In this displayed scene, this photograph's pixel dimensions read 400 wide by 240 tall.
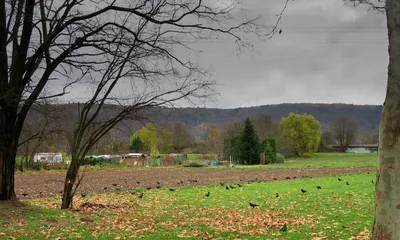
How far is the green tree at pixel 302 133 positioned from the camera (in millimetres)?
80250

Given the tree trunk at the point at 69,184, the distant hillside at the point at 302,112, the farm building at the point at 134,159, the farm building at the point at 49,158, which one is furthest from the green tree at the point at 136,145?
the tree trunk at the point at 69,184

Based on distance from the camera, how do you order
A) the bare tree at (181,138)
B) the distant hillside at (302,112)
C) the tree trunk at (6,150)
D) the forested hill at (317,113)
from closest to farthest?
the tree trunk at (6,150)
the bare tree at (181,138)
the distant hillside at (302,112)
the forested hill at (317,113)

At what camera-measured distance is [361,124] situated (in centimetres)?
10819

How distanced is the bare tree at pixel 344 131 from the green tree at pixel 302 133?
72.7 feet

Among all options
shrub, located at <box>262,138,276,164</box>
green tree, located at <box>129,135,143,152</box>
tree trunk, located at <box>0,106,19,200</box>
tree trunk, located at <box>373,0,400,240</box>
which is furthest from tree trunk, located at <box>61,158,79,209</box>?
green tree, located at <box>129,135,143,152</box>

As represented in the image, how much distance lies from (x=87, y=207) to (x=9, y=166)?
3344mm

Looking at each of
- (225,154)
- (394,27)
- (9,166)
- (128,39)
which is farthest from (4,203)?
(225,154)

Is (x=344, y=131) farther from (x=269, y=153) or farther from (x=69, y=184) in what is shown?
(x=69, y=184)

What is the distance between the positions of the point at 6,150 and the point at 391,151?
8.61 m

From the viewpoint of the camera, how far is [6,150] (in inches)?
383

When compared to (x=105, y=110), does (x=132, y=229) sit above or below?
below

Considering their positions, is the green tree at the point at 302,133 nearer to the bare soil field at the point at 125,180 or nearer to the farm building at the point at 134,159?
the farm building at the point at 134,159

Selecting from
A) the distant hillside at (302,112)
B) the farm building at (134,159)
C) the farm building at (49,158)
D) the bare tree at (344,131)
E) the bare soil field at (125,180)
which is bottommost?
the bare soil field at (125,180)

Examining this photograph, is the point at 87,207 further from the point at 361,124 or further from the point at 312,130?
the point at 361,124
